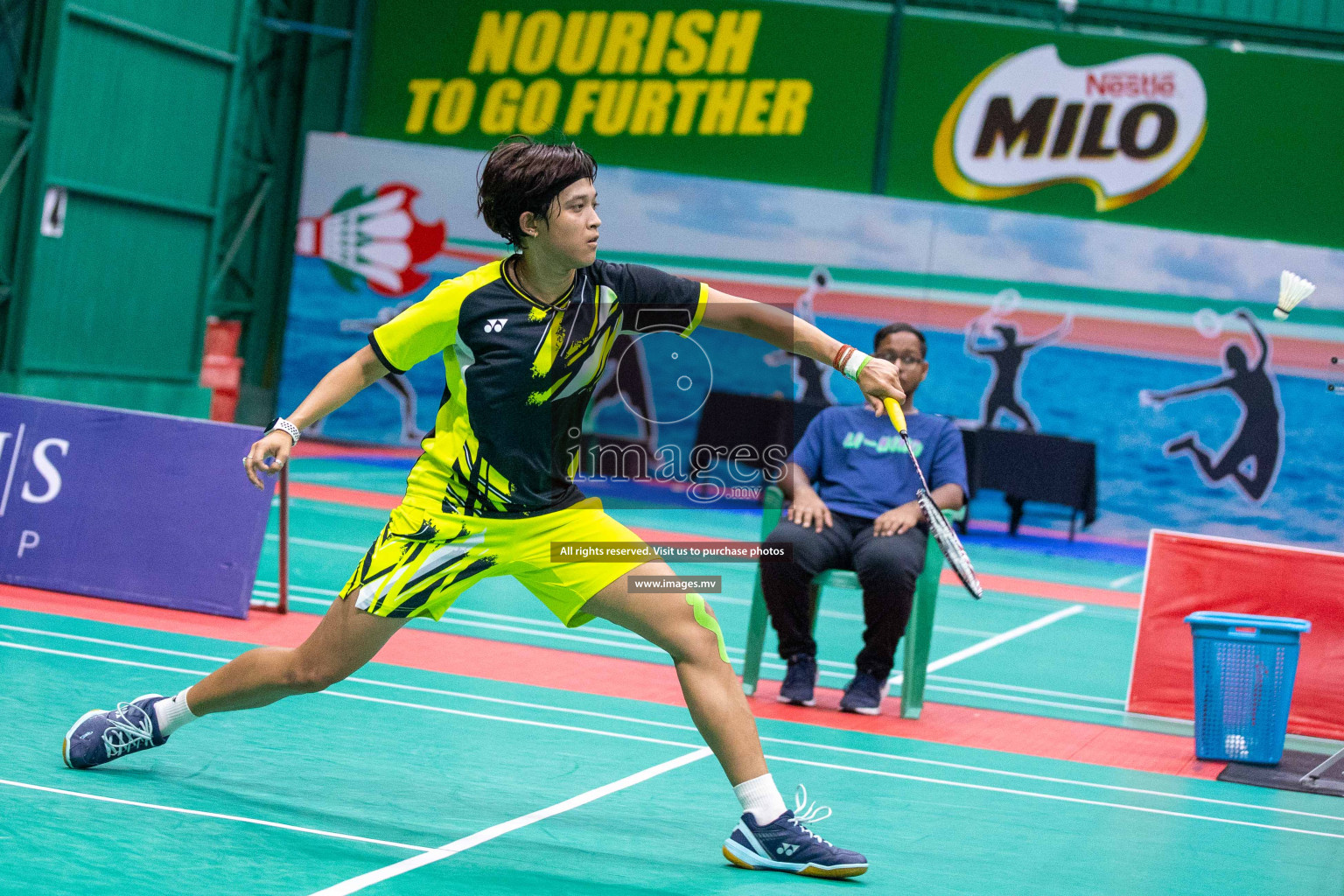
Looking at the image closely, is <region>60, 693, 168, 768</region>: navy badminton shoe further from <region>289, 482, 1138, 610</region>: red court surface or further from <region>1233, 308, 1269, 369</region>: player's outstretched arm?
<region>1233, 308, 1269, 369</region>: player's outstretched arm

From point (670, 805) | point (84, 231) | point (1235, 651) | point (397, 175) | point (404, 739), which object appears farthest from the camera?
point (397, 175)

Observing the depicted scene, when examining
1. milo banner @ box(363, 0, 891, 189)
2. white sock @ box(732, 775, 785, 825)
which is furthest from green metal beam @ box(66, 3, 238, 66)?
white sock @ box(732, 775, 785, 825)

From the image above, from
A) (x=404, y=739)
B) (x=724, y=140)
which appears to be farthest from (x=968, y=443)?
(x=404, y=739)

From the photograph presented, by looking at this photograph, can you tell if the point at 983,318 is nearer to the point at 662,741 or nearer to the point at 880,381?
the point at 662,741

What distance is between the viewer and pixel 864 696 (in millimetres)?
6598

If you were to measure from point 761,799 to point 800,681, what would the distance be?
2.62 m

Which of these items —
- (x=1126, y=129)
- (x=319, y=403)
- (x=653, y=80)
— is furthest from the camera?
(x=653, y=80)

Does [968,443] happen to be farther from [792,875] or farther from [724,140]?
[792,875]

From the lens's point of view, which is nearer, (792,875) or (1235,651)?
(792,875)

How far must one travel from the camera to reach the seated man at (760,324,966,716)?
645 centimetres

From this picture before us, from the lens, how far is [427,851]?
4.02 meters

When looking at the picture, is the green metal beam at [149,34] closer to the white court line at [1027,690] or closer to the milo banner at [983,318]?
the milo banner at [983,318]

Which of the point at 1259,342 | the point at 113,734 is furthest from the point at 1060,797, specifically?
the point at 1259,342

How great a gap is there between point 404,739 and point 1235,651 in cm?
336
